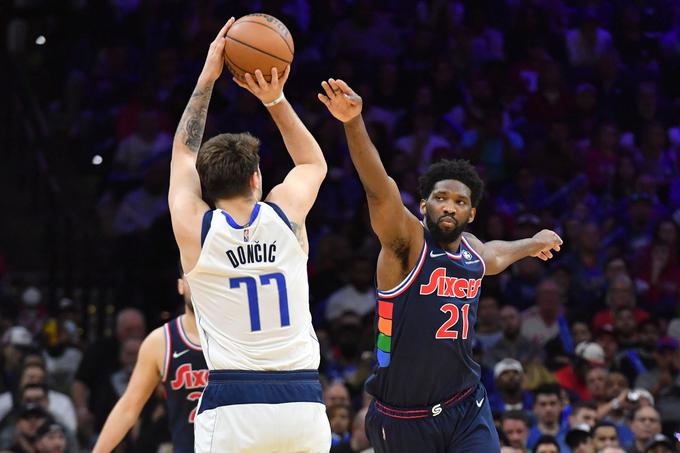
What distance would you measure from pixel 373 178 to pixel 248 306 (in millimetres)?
1392

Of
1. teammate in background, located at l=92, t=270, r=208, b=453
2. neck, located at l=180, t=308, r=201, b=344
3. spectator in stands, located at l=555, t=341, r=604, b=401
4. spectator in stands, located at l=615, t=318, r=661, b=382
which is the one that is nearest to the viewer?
teammate in background, located at l=92, t=270, r=208, b=453

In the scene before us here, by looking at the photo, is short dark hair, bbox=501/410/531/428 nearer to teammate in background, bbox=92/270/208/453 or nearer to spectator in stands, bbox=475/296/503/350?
spectator in stands, bbox=475/296/503/350

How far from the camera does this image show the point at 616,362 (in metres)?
11.5

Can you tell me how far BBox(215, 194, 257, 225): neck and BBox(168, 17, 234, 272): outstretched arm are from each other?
0.10m

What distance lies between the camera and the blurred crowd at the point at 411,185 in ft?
36.4

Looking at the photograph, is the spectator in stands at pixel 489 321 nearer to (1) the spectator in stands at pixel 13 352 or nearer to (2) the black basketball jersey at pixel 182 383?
(1) the spectator in stands at pixel 13 352

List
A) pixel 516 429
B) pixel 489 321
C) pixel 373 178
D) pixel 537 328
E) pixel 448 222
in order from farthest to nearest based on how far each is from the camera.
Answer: pixel 537 328 < pixel 489 321 < pixel 516 429 < pixel 448 222 < pixel 373 178

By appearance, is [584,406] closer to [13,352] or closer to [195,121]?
[13,352]

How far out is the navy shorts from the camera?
6.79 m

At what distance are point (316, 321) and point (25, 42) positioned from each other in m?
5.96

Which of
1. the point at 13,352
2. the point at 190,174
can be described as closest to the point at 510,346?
the point at 13,352

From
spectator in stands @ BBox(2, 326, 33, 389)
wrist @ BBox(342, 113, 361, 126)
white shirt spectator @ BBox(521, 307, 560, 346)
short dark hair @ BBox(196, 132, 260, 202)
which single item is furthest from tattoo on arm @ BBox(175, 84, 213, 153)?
white shirt spectator @ BBox(521, 307, 560, 346)

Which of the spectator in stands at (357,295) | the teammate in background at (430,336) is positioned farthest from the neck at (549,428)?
the teammate in background at (430,336)

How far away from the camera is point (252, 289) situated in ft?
17.6
